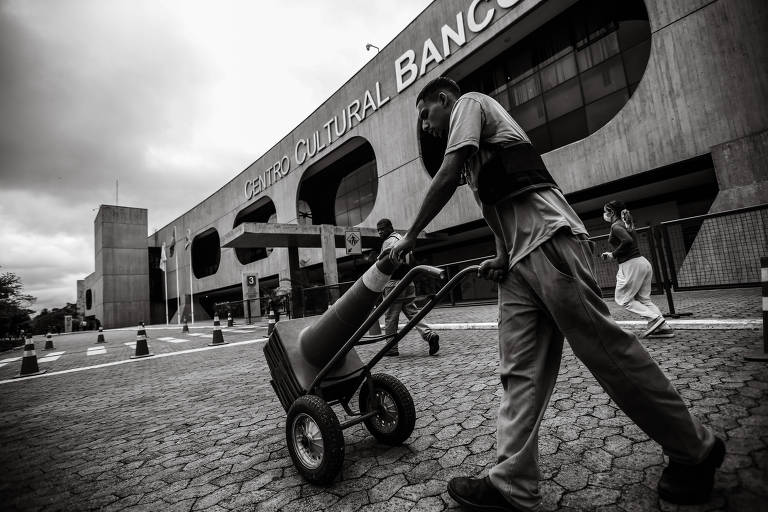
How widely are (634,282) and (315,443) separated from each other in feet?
14.9

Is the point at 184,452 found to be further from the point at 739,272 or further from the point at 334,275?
the point at 334,275

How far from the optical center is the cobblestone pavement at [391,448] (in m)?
1.69

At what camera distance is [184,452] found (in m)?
2.60

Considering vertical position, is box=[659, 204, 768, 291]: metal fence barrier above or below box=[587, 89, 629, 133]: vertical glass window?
below

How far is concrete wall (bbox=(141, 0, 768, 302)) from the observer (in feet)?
30.9

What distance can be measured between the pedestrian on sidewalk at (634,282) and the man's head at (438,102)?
399 centimetres

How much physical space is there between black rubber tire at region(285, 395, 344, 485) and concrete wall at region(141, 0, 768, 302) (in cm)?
1205

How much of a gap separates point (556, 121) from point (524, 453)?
16434mm

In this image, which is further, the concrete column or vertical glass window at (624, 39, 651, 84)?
the concrete column

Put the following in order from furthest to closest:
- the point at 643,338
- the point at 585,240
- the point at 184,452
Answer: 1. the point at 643,338
2. the point at 184,452
3. the point at 585,240

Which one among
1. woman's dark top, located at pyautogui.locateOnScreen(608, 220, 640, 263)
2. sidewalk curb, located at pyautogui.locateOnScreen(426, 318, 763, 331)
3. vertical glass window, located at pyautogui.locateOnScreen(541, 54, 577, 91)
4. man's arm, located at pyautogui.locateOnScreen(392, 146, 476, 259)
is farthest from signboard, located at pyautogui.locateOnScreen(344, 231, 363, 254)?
man's arm, located at pyautogui.locateOnScreen(392, 146, 476, 259)

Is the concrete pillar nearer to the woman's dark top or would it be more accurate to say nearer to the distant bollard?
the woman's dark top

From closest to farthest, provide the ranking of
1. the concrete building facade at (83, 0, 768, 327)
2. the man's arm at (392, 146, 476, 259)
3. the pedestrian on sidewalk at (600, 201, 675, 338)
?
the man's arm at (392, 146, 476, 259) < the pedestrian on sidewalk at (600, 201, 675, 338) < the concrete building facade at (83, 0, 768, 327)

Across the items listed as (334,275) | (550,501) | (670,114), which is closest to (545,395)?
(550,501)
